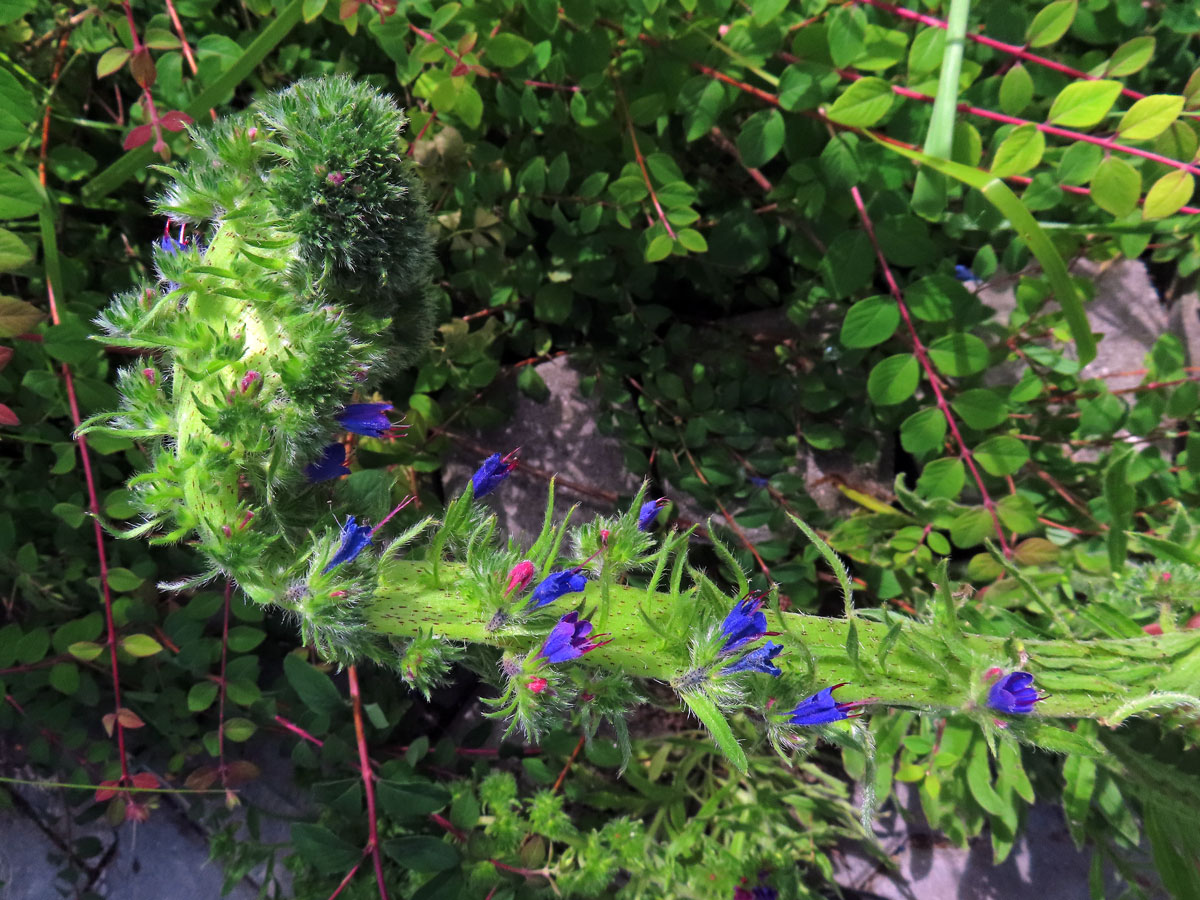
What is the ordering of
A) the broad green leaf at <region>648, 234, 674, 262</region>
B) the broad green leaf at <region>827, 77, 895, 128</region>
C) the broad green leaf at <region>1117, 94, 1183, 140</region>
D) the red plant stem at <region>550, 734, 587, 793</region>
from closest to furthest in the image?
the broad green leaf at <region>1117, 94, 1183, 140</region> < the broad green leaf at <region>827, 77, 895, 128</region> < the broad green leaf at <region>648, 234, 674, 262</region> < the red plant stem at <region>550, 734, 587, 793</region>

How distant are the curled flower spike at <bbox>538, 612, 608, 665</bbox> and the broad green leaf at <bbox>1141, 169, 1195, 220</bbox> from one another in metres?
1.50

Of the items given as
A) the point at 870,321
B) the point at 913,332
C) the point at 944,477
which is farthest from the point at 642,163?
the point at 944,477

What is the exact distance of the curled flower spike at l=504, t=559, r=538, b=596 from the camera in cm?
102

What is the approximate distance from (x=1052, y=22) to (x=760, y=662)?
1.58 meters

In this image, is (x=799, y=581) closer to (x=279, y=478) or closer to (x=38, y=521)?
(x=279, y=478)

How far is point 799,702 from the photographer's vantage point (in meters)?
1.07

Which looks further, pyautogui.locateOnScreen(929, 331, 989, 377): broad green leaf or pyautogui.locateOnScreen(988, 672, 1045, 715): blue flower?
pyautogui.locateOnScreen(929, 331, 989, 377): broad green leaf

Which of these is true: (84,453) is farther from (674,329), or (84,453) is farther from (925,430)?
(925,430)

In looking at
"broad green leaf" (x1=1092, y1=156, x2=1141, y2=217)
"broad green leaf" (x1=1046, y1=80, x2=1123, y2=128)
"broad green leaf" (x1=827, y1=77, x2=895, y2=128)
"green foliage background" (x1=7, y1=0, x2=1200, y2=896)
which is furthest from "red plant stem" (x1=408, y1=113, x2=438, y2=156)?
"broad green leaf" (x1=1092, y1=156, x2=1141, y2=217)

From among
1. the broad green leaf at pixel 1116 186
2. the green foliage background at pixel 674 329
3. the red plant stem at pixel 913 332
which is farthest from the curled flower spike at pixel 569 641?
the broad green leaf at pixel 1116 186

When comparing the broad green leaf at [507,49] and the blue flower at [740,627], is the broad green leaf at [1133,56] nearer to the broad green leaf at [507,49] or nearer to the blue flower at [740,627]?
the broad green leaf at [507,49]

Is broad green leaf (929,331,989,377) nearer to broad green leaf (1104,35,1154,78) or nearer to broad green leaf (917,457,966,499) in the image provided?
broad green leaf (917,457,966,499)

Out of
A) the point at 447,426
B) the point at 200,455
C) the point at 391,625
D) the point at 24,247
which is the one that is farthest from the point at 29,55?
the point at 391,625

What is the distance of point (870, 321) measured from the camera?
1831 millimetres
